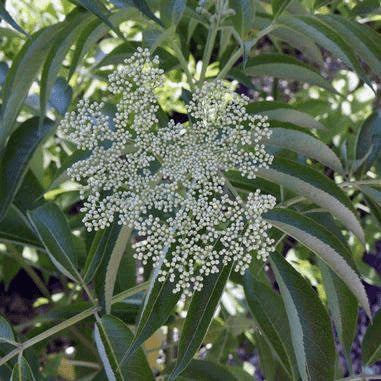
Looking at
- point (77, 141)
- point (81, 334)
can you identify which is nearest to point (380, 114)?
point (77, 141)

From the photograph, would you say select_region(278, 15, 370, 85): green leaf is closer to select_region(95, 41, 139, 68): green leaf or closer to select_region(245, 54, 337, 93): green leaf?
select_region(245, 54, 337, 93): green leaf

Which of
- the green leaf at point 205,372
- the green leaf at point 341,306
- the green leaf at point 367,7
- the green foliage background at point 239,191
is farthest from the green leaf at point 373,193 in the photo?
the green leaf at point 205,372

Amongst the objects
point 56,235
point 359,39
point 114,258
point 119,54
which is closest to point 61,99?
point 119,54

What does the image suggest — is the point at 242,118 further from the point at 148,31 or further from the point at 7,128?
the point at 7,128

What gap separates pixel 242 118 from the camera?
0.67 m

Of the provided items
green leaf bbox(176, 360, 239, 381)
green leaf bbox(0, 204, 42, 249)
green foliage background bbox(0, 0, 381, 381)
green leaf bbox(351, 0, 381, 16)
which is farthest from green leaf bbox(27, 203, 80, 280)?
green leaf bbox(351, 0, 381, 16)

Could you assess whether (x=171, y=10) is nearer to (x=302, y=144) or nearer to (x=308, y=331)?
(x=302, y=144)

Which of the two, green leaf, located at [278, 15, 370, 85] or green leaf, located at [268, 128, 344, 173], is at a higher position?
green leaf, located at [278, 15, 370, 85]

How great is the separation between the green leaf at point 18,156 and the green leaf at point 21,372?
0.19 m

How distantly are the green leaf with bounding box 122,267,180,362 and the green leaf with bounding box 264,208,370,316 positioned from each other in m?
0.13

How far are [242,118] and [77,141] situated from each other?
170 mm

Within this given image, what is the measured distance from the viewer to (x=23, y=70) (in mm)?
774

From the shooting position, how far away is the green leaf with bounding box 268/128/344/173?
2.36 ft

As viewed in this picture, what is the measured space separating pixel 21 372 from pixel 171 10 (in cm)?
43
